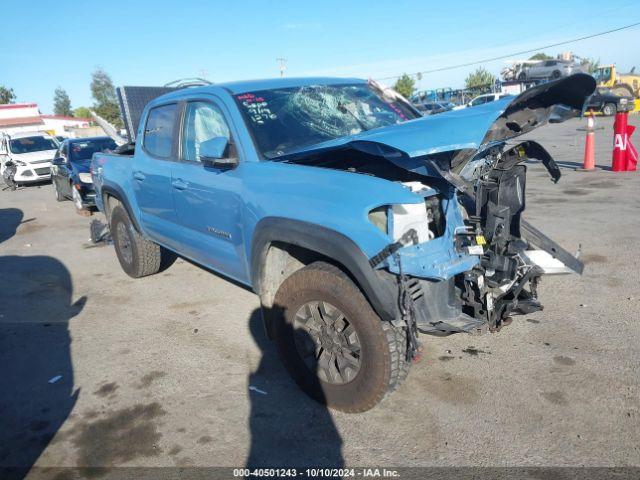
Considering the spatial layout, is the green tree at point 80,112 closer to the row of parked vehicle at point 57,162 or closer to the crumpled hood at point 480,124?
the row of parked vehicle at point 57,162

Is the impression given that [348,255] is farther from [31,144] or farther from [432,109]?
[31,144]

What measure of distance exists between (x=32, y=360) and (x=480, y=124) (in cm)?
A: 389

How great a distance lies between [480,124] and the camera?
8.60 feet

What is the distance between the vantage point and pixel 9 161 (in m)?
16.7

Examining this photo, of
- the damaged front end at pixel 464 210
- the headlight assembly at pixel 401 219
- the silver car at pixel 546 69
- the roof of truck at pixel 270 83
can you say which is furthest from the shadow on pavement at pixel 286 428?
the silver car at pixel 546 69

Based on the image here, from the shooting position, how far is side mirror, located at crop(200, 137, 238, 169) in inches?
135

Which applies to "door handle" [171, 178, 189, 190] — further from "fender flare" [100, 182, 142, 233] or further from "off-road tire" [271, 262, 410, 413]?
"off-road tire" [271, 262, 410, 413]

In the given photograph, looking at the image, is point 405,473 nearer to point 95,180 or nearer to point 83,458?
point 83,458

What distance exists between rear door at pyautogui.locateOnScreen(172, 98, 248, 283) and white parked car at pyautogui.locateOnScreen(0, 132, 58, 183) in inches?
568

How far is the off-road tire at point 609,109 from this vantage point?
29.0 metres

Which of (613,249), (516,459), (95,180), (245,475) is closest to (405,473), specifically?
(516,459)

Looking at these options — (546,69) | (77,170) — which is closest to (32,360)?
(77,170)

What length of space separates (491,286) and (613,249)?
3.45m

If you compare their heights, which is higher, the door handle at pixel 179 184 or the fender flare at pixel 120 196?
the door handle at pixel 179 184
